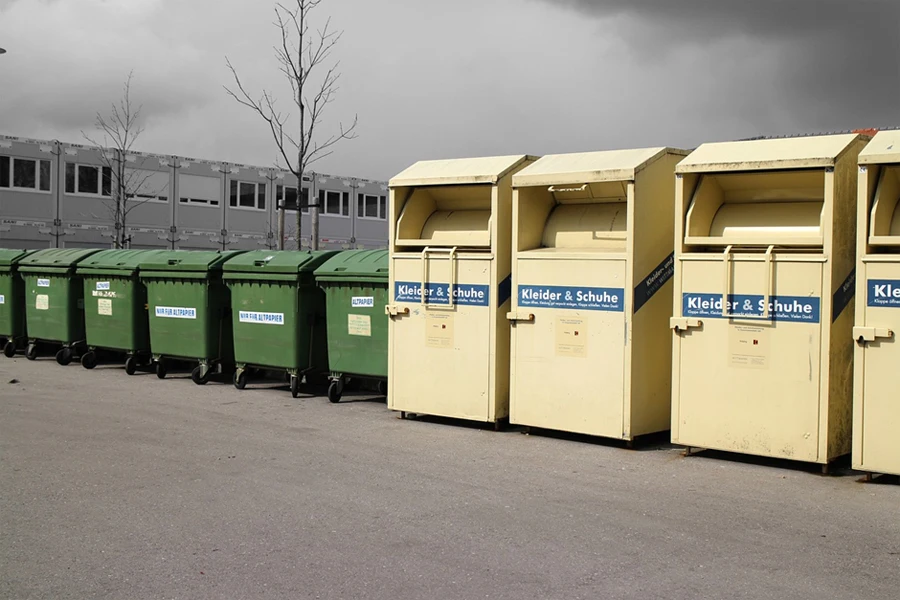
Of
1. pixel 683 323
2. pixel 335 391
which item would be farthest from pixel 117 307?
pixel 683 323

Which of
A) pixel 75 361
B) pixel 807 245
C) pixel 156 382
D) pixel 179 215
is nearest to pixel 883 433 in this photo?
pixel 807 245

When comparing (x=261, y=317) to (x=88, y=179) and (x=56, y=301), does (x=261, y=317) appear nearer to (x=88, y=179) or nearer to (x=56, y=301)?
(x=56, y=301)

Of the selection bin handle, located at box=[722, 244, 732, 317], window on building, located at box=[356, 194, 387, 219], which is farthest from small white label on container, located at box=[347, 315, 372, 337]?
window on building, located at box=[356, 194, 387, 219]

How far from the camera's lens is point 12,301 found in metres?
15.3

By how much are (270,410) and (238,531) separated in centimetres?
470

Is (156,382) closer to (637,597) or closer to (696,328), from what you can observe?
(696,328)

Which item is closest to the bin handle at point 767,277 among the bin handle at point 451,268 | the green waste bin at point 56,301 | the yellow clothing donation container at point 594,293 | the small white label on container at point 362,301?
the yellow clothing donation container at point 594,293

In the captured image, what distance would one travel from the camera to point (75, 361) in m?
14.9

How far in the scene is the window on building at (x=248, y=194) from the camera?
32.8m

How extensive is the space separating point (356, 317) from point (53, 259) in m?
6.51

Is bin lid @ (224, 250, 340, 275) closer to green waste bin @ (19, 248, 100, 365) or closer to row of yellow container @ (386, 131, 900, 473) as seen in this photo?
row of yellow container @ (386, 131, 900, 473)

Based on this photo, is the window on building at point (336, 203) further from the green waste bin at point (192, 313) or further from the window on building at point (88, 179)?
the green waste bin at point (192, 313)

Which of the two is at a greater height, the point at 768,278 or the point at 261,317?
the point at 768,278

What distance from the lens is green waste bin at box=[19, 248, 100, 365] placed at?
14156 mm
